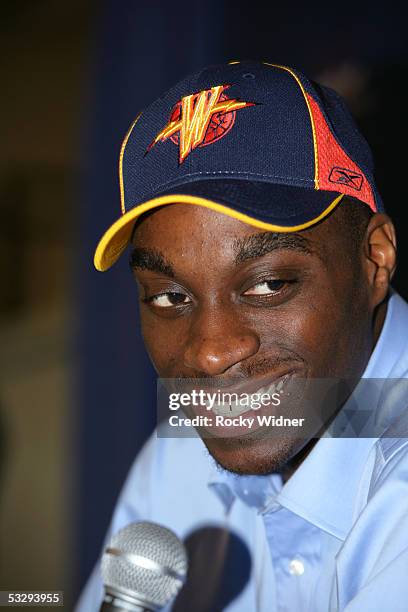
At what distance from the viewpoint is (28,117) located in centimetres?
505

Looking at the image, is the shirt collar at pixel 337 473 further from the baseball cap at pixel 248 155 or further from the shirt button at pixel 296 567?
the baseball cap at pixel 248 155

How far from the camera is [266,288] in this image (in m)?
1.00

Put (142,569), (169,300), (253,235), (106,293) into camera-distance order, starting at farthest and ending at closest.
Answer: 1. (106,293)
2. (169,300)
3. (253,235)
4. (142,569)

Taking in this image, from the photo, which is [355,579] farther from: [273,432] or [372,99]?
[372,99]

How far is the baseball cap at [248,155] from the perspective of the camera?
38.6 inches

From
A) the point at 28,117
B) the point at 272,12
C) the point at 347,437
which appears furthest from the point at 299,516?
the point at 28,117

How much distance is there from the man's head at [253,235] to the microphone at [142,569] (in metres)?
0.24

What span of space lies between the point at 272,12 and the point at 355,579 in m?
1.43

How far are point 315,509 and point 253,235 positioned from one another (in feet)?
1.34

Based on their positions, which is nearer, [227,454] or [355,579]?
[355,579]

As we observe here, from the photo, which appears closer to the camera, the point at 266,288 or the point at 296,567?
the point at 266,288

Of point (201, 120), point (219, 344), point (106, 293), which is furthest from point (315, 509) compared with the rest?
point (106, 293)
